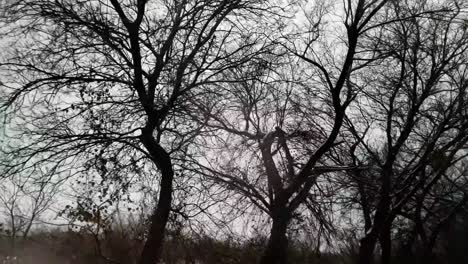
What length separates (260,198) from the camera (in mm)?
13688

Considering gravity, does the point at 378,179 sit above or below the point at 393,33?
below

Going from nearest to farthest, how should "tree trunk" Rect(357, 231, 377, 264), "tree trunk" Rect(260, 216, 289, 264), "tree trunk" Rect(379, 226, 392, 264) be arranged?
"tree trunk" Rect(260, 216, 289, 264) → "tree trunk" Rect(357, 231, 377, 264) → "tree trunk" Rect(379, 226, 392, 264)

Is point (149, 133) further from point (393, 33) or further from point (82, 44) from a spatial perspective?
point (393, 33)

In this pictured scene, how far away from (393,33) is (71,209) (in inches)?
410

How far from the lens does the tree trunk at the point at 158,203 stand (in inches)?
339

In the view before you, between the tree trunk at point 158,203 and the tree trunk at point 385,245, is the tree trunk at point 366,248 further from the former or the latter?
the tree trunk at point 158,203

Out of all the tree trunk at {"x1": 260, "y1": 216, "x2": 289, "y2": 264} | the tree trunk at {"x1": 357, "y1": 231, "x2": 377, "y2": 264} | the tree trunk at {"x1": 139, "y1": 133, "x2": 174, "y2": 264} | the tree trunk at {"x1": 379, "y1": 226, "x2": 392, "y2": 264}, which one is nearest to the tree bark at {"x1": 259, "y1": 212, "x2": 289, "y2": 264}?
the tree trunk at {"x1": 260, "y1": 216, "x2": 289, "y2": 264}

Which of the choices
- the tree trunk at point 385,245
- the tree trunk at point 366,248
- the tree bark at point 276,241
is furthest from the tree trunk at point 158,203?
the tree trunk at point 385,245

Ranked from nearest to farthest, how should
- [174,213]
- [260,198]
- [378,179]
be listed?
[174,213], [378,179], [260,198]

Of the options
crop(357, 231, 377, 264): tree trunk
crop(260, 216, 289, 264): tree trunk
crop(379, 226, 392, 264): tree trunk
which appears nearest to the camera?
crop(260, 216, 289, 264): tree trunk

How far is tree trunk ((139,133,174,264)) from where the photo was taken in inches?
339

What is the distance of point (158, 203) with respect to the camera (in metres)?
9.03

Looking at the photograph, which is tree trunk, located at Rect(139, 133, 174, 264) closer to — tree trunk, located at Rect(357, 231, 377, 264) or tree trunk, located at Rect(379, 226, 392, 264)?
tree trunk, located at Rect(357, 231, 377, 264)

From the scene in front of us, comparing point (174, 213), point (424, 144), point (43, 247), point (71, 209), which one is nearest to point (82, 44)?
point (71, 209)
